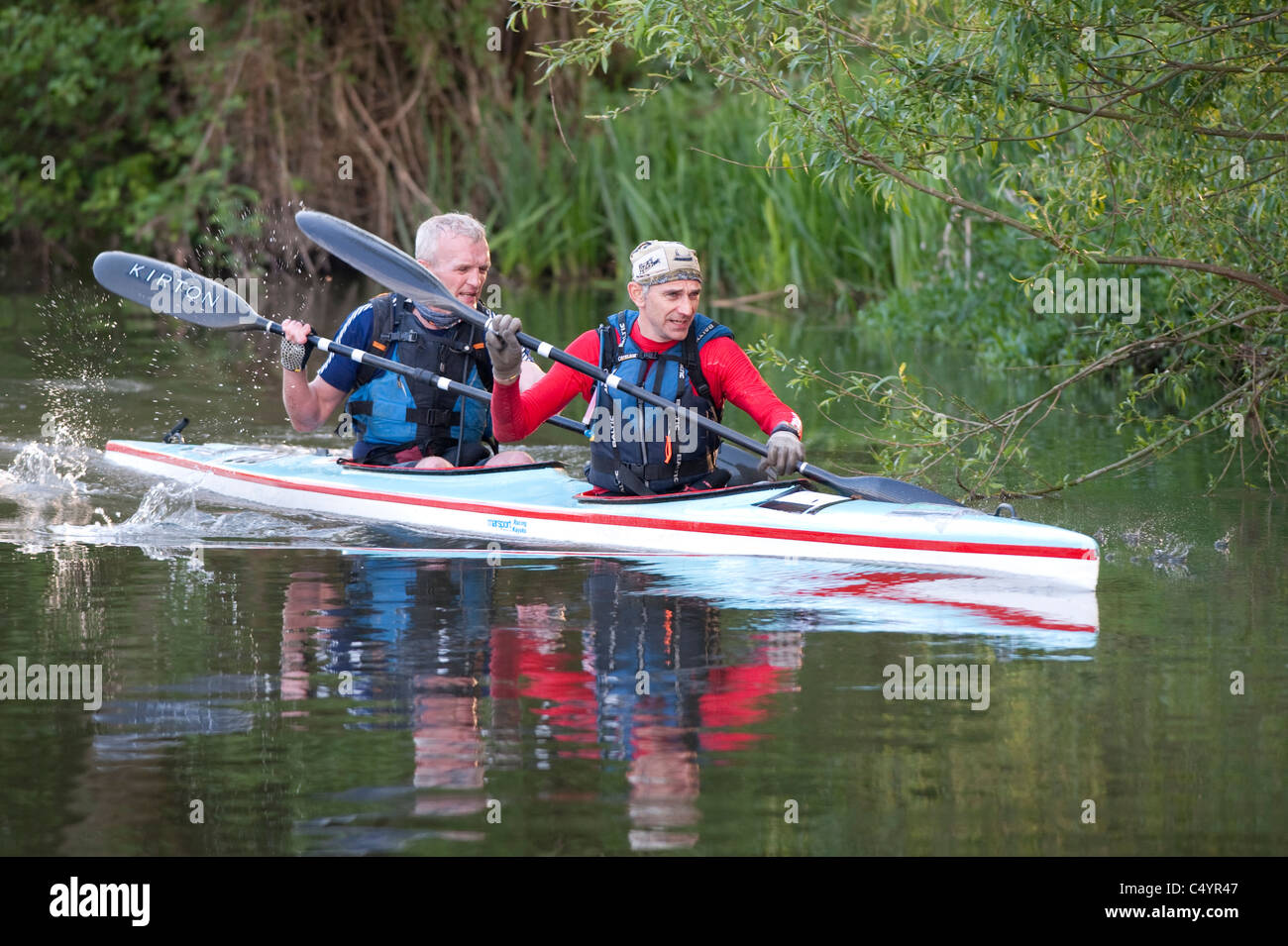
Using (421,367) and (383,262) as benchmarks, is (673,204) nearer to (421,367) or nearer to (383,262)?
(383,262)

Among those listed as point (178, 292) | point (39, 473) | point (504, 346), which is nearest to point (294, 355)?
point (504, 346)

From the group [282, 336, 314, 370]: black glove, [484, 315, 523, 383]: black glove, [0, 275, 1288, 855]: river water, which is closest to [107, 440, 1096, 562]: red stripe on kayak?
[0, 275, 1288, 855]: river water

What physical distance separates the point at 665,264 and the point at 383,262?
1.85m

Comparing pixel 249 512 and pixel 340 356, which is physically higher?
pixel 340 356

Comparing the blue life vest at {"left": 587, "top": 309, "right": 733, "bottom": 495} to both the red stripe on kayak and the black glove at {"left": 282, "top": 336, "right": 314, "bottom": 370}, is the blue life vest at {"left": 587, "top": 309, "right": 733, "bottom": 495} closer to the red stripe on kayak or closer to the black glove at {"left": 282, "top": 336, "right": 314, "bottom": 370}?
the red stripe on kayak

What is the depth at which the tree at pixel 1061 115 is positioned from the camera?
7.88 metres

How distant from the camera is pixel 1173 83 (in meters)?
8.16

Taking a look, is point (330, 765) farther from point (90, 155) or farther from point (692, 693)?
point (90, 155)

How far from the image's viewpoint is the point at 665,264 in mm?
7844

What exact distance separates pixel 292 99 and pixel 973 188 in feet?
39.7

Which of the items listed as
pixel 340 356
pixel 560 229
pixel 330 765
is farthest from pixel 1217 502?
pixel 560 229
